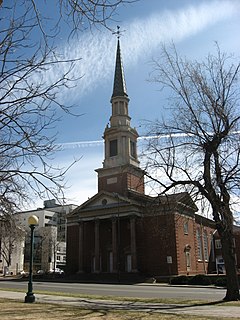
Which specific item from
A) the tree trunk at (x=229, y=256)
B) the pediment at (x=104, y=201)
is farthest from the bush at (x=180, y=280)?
the tree trunk at (x=229, y=256)

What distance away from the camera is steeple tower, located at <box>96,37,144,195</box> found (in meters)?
52.8

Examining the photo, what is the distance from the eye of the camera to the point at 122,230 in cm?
5053

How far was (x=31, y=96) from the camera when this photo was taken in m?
9.36

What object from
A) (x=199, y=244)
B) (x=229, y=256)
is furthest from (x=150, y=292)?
(x=199, y=244)

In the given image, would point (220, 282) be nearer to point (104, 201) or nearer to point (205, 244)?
point (104, 201)

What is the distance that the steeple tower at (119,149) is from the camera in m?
52.8

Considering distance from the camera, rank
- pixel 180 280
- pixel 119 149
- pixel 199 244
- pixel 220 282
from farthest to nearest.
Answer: pixel 199 244 → pixel 119 149 → pixel 180 280 → pixel 220 282

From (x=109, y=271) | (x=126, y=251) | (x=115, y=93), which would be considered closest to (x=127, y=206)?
(x=126, y=251)

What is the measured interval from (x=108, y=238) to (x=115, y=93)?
21.3 m

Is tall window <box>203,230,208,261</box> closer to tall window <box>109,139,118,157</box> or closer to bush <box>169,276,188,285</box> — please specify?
tall window <box>109,139,118,157</box>

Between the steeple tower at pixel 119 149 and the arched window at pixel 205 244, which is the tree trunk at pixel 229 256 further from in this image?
the arched window at pixel 205 244

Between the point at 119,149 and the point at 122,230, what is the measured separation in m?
11.4

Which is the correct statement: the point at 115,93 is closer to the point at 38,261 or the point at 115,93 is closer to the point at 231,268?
the point at 231,268

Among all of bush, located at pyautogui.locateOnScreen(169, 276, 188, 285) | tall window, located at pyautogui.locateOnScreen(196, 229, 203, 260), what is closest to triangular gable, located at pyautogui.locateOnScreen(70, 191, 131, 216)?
bush, located at pyautogui.locateOnScreen(169, 276, 188, 285)
